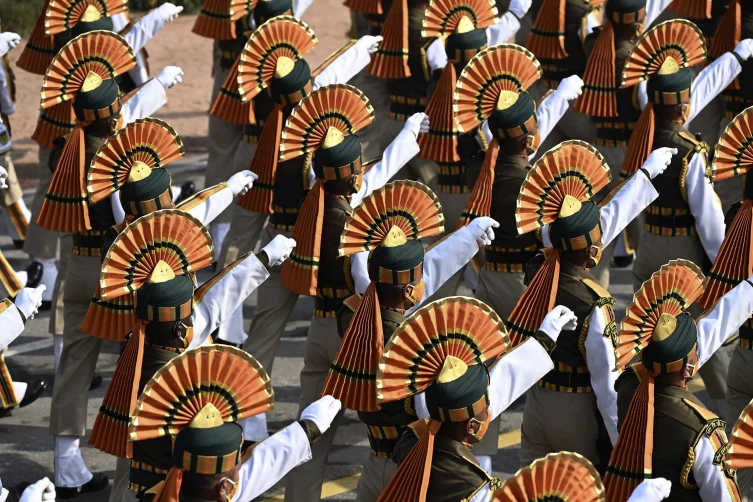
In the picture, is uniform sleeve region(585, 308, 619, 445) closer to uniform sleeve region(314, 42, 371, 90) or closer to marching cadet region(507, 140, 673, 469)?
marching cadet region(507, 140, 673, 469)

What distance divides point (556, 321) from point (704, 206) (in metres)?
2.10

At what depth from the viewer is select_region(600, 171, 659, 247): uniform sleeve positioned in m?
8.12

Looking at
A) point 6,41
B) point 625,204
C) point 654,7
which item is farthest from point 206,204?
point 654,7

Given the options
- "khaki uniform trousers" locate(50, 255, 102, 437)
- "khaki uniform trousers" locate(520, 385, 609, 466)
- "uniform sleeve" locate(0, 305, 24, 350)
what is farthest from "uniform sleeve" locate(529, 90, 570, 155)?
"uniform sleeve" locate(0, 305, 24, 350)

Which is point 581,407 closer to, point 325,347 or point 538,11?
point 325,347

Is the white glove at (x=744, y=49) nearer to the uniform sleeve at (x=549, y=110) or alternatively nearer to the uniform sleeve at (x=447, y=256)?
the uniform sleeve at (x=549, y=110)

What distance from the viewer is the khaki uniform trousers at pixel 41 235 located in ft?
35.0

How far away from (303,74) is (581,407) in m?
2.94

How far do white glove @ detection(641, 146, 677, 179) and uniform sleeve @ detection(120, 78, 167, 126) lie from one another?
2875 mm

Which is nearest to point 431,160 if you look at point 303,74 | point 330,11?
point 303,74

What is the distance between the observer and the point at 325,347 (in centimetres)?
805

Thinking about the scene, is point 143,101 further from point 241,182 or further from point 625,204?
point 625,204

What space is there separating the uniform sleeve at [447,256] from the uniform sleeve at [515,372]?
3.60ft

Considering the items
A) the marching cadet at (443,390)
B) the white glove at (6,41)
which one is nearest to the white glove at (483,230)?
the marching cadet at (443,390)
